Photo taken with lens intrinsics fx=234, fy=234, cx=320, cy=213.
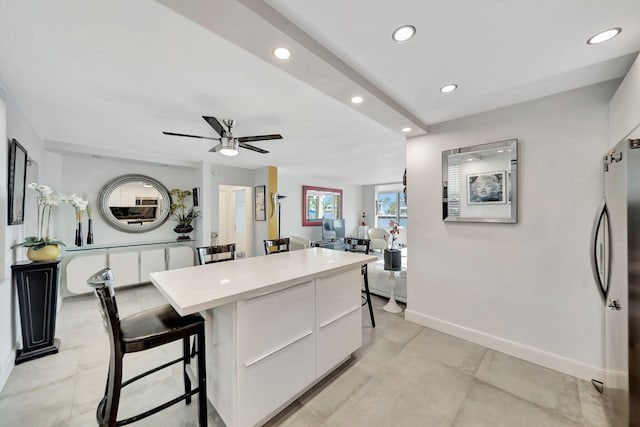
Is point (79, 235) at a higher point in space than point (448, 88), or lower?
lower

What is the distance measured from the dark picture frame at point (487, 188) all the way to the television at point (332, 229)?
5114mm

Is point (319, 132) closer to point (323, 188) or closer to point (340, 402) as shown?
point (340, 402)

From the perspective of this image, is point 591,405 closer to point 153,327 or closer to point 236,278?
point 236,278

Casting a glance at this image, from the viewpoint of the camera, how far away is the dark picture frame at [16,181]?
75.5 inches

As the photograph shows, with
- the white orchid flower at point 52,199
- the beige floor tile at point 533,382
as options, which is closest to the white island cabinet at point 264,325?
the beige floor tile at point 533,382

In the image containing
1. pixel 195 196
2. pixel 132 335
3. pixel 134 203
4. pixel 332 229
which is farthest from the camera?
pixel 332 229

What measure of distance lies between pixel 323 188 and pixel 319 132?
4638 mm

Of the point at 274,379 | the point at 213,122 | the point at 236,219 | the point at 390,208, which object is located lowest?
the point at 274,379

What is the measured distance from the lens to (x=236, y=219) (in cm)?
630

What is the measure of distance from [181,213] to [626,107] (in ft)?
19.3

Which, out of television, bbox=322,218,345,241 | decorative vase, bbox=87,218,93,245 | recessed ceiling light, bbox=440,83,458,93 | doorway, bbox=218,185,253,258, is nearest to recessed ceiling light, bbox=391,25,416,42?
recessed ceiling light, bbox=440,83,458,93

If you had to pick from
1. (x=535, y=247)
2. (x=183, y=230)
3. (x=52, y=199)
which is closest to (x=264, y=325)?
(x=535, y=247)

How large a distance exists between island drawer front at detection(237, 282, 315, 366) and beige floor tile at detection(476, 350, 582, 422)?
5.13ft

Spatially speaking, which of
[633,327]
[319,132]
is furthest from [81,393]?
[633,327]
